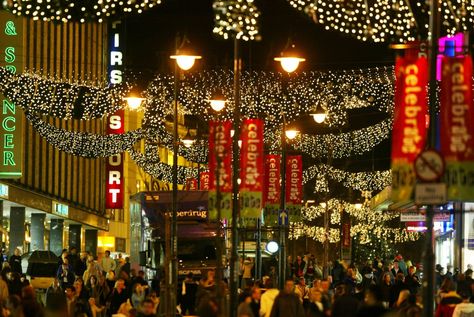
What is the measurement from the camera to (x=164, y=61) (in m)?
47.0

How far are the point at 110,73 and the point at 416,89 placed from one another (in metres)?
60.4

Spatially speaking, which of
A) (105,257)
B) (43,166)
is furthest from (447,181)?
(43,166)

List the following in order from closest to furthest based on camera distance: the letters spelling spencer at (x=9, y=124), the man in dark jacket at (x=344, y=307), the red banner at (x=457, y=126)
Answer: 1. the man in dark jacket at (x=344, y=307)
2. the red banner at (x=457, y=126)
3. the letters spelling spencer at (x=9, y=124)

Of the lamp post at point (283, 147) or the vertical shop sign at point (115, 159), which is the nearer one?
the lamp post at point (283, 147)

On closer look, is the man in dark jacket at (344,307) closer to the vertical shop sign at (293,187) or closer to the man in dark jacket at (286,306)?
the man in dark jacket at (286,306)

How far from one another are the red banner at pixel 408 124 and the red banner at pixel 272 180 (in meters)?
21.4

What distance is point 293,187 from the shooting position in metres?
A: 47.0

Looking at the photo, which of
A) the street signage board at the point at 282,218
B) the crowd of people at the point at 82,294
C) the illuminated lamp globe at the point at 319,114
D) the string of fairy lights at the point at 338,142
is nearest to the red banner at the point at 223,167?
the crowd of people at the point at 82,294

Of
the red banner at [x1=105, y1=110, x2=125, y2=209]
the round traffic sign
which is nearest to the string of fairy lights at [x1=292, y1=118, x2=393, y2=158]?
the round traffic sign

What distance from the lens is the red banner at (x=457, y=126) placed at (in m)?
20.9

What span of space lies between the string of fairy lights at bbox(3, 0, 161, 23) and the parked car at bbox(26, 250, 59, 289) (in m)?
25.8

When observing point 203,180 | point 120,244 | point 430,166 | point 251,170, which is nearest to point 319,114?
point 251,170

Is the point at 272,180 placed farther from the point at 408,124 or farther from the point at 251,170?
the point at 408,124

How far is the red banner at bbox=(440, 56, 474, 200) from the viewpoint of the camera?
20.9 metres
